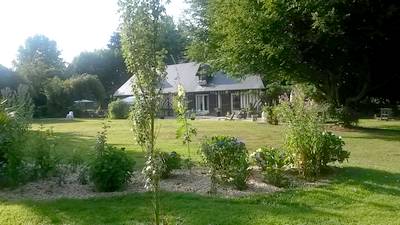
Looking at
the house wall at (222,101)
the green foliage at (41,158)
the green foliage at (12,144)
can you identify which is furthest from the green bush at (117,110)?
the green foliage at (41,158)

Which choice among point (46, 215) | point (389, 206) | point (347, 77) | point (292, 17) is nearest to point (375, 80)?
point (347, 77)

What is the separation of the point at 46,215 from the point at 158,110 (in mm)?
2819

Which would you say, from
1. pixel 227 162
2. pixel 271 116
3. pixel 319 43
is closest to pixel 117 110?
pixel 271 116

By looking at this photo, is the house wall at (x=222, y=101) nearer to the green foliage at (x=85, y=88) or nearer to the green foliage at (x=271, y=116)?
the green foliage at (x=85, y=88)

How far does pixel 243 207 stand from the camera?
266 inches

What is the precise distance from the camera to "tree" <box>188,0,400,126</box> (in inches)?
859

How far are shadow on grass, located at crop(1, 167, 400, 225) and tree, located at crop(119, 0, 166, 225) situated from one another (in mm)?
1991

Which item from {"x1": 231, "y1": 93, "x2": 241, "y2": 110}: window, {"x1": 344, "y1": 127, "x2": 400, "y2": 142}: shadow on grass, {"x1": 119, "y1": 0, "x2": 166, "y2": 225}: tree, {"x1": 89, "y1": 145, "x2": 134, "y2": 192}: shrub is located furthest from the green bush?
{"x1": 119, "y1": 0, "x2": 166, "y2": 225}: tree

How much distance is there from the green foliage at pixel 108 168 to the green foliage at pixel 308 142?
10.6ft

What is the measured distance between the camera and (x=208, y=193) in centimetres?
764

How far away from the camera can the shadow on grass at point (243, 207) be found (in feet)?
20.3

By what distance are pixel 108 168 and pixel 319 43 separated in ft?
57.3

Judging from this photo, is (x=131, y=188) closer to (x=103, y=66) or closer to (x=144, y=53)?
(x=144, y=53)

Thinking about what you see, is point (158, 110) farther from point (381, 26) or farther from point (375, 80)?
point (375, 80)
